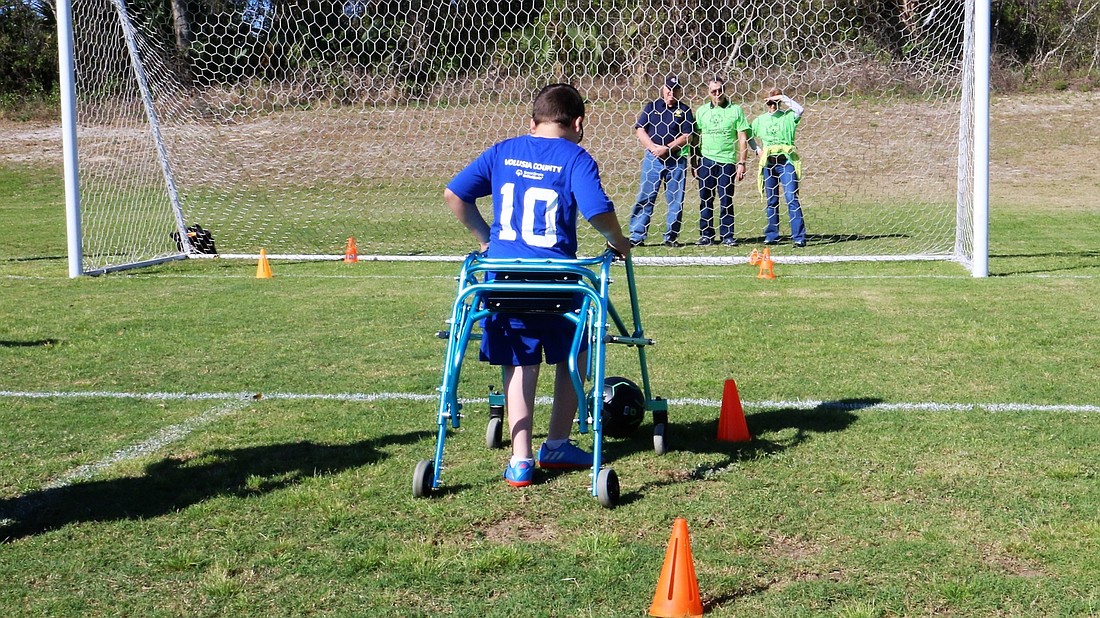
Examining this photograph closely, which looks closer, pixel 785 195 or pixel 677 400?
pixel 677 400

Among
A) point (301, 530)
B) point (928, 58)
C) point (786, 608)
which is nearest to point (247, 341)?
point (301, 530)

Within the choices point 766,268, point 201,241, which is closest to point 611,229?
point 766,268

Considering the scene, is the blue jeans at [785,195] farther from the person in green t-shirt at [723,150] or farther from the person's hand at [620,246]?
the person's hand at [620,246]

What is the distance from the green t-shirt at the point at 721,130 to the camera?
47.2 feet

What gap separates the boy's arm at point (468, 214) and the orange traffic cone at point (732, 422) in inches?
53.8

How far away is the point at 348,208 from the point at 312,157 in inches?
43.5

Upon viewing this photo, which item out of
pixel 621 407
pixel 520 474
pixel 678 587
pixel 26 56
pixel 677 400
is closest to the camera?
pixel 678 587

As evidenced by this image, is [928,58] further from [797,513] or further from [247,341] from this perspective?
[797,513]

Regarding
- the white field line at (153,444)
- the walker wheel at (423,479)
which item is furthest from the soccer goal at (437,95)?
the walker wheel at (423,479)

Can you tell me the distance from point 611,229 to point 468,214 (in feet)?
→ 2.19

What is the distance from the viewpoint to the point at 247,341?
838cm

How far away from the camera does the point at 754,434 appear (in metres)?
5.70

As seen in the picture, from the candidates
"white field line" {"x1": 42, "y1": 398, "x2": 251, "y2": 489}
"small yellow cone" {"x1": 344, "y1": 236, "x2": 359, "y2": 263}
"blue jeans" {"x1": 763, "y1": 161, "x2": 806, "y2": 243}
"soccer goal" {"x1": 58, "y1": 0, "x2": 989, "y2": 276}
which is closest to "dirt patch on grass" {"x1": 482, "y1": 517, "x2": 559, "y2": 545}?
"white field line" {"x1": 42, "y1": 398, "x2": 251, "y2": 489}

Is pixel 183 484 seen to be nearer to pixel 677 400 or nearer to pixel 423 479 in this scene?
A: pixel 423 479
